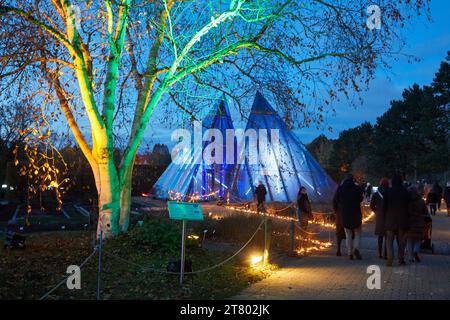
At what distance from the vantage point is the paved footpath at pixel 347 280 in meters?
8.20

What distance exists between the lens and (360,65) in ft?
38.0

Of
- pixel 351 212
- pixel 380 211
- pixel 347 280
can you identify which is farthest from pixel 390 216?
pixel 347 280

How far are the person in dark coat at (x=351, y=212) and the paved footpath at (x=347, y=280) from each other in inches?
15.3

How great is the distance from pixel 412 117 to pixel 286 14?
2316 inches

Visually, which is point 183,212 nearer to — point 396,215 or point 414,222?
point 396,215

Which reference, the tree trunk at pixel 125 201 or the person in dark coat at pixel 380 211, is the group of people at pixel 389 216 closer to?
the person in dark coat at pixel 380 211

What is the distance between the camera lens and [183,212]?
8.73 meters

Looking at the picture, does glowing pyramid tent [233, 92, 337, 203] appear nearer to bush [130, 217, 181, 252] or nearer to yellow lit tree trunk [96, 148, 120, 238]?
yellow lit tree trunk [96, 148, 120, 238]

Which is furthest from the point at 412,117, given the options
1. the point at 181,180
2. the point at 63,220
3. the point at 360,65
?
the point at 360,65

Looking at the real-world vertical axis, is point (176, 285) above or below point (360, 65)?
below

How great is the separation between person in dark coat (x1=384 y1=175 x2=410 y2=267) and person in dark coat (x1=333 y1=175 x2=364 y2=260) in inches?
43.3

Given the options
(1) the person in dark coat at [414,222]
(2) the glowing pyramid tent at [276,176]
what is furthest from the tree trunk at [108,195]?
(2) the glowing pyramid tent at [276,176]
